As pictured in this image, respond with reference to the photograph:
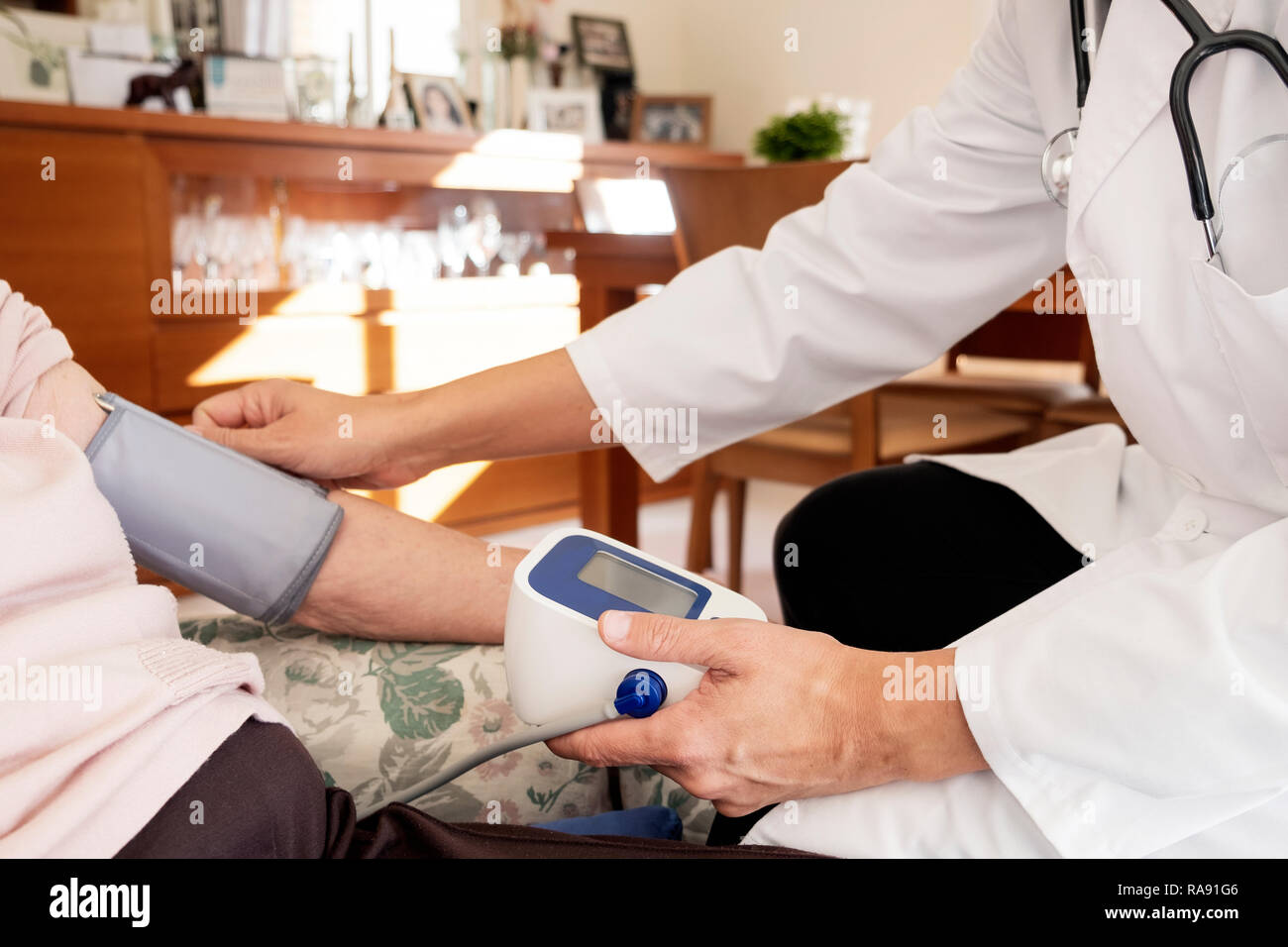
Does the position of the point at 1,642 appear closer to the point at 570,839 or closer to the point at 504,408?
the point at 570,839

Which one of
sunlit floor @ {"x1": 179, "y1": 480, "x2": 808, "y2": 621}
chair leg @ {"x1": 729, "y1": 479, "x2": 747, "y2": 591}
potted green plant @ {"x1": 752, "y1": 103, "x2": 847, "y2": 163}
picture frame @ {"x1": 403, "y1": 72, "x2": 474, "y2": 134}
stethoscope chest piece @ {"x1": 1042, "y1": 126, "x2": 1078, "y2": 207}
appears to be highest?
picture frame @ {"x1": 403, "y1": 72, "x2": 474, "y2": 134}

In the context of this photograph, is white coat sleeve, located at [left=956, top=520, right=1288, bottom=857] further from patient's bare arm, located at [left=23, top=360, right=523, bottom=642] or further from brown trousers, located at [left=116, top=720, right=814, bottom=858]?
patient's bare arm, located at [left=23, top=360, right=523, bottom=642]

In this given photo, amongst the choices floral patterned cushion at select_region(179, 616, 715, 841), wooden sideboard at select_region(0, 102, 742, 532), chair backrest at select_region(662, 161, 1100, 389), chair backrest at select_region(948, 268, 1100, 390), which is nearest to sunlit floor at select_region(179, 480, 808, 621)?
wooden sideboard at select_region(0, 102, 742, 532)

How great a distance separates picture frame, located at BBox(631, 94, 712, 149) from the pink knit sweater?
3.05 meters

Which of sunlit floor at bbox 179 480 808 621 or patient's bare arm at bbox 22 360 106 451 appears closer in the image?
patient's bare arm at bbox 22 360 106 451

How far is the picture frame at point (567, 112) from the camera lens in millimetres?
3348

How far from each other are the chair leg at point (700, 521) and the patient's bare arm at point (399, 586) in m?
1.52

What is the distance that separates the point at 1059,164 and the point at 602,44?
9.85 ft

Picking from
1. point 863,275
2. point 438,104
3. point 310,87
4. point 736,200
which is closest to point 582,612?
point 863,275

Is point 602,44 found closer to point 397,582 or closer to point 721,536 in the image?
point 721,536

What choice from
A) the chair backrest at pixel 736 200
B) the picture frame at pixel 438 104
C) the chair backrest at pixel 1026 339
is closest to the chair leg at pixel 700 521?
the chair backrest at pixel 736 200

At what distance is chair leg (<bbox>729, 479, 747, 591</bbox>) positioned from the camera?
2416mm

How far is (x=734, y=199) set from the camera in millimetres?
1918
